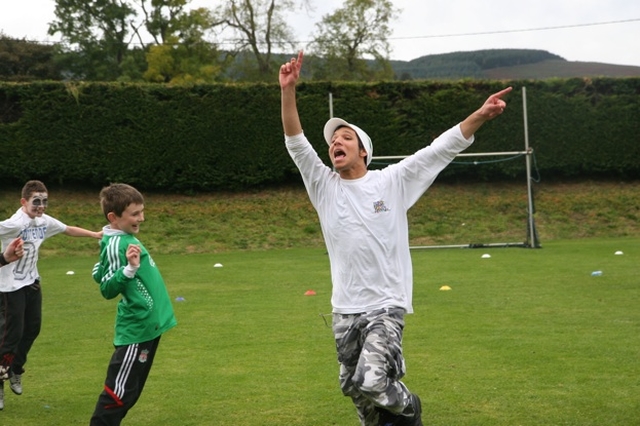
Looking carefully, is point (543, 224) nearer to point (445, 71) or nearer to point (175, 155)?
point (175, 155)

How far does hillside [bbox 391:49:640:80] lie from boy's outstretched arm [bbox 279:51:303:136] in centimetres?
4642

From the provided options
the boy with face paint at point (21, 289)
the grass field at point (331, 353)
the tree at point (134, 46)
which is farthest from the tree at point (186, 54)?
the boy with face paint at point (21, 289)

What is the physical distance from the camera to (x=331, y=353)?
955 centimetres

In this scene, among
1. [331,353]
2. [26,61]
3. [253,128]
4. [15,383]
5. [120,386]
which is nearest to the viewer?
[120,386]

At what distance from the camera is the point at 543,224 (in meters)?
26.5


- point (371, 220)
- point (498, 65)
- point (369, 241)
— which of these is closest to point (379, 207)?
point (371, 220)

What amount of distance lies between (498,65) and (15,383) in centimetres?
4995

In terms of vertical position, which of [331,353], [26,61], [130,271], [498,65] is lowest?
[331,353]

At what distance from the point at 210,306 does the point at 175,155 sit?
→ 15.8m

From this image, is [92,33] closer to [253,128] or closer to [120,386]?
[253,128]

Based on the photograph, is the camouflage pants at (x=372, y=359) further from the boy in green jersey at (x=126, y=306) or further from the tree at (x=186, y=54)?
the tree at (x=186, y=54)

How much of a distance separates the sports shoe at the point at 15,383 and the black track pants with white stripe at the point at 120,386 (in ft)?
8.31

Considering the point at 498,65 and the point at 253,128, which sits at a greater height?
the point at 498,65

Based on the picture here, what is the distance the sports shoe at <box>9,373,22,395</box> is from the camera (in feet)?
26.2
